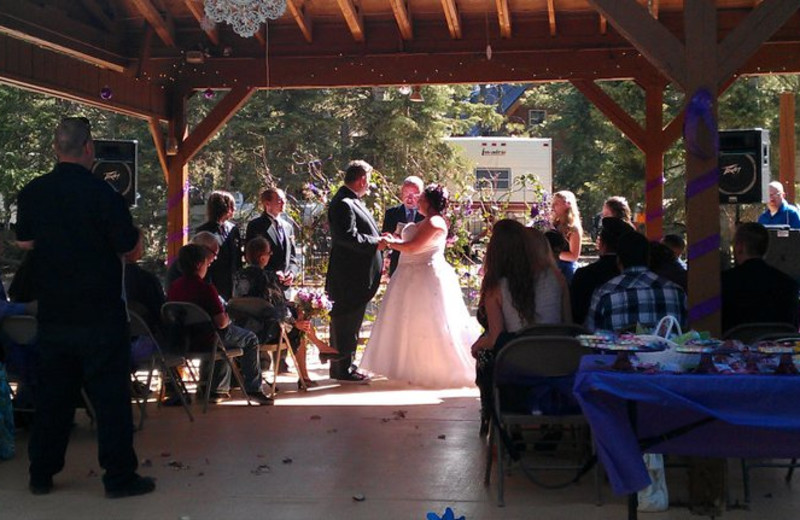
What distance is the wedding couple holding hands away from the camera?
344 inches

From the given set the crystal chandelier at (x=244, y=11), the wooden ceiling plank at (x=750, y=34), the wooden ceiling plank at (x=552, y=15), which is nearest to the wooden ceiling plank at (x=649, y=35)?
the wooden ceiling plank at (x=750, y=34)

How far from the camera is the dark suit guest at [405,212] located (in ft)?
30.7

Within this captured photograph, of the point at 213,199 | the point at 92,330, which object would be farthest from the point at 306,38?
the point at 92,330

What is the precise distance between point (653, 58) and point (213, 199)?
4677 millimetres

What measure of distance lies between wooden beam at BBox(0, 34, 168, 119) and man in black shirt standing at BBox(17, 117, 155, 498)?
3816mm

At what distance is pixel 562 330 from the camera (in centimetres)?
521

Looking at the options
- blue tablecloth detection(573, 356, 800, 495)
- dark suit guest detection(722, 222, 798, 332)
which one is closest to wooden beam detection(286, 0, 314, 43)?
dark suit guest detection(722, 222, 798, 332)

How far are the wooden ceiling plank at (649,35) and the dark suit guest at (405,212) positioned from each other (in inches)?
173

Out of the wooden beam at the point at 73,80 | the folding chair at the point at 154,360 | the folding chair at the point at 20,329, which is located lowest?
the folding chair at the point at 154,360

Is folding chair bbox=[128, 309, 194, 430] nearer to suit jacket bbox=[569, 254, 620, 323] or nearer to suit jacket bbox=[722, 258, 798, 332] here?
suit jacket bbox=[569, 254, 620, 323]

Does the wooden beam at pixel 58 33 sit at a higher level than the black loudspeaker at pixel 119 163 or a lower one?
higher

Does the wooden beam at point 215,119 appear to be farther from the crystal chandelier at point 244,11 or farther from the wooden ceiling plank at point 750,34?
the wooden ceiling plank at point 750,34

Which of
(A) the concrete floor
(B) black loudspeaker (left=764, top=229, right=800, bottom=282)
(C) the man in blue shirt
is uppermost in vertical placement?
(C) the man in blue shirt

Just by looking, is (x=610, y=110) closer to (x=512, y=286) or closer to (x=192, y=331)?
(x=192, y=331)
